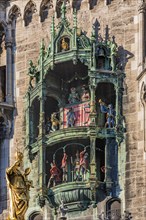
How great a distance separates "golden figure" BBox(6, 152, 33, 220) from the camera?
30.7 metres

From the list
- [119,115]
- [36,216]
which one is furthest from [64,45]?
[36,216]

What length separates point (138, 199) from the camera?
101 feet

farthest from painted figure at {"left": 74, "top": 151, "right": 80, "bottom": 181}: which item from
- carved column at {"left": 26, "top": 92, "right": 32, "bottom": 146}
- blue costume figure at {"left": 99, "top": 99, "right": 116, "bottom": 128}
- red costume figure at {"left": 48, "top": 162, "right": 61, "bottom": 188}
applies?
carved column at {"left": 26, "top": 92, "right": 32, "bottom": 146}

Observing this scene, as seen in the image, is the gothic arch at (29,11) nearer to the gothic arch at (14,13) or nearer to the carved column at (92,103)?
the gothic arch at (14,13)

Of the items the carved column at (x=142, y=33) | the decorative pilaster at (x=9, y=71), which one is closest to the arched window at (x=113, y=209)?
the carved column at (x=142, y=33)

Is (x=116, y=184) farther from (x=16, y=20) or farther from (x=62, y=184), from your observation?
(x=16, y=20)

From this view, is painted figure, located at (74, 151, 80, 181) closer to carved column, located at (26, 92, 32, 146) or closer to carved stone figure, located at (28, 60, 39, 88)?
carved column, located at (26, 92, 32, 146)

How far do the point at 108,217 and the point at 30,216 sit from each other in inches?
74.4

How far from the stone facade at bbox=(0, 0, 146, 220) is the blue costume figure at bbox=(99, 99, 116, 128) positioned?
276mm

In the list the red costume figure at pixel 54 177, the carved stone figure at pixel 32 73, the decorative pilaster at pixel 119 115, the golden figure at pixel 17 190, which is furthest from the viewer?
the carved stone figure at pixel 32 73

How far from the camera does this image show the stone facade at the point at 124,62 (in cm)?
3123

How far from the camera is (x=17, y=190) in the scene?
3089 cm

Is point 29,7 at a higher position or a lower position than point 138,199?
higher

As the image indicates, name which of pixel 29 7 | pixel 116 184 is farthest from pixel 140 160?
pixel 29 7
